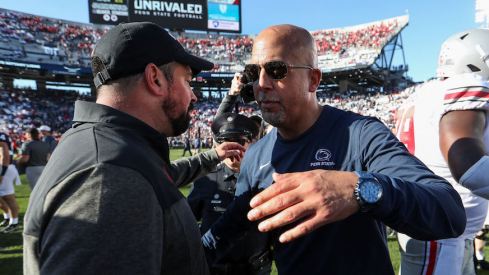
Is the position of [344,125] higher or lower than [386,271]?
higher

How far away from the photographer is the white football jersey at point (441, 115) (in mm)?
1820

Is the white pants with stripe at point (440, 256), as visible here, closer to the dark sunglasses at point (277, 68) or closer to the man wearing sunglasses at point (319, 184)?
the man wearing sunglasses at point (319, 184)

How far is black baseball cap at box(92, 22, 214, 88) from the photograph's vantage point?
4.87 ft

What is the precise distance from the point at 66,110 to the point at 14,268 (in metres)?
37.2

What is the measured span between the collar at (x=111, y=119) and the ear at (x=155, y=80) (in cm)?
21

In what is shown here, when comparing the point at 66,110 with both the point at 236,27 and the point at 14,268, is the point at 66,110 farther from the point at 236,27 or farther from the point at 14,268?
the point at 14,268

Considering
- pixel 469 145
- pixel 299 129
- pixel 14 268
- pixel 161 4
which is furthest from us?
pixel 161 4

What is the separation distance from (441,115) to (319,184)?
1.41 meters

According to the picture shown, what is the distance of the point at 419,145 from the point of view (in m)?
2.39

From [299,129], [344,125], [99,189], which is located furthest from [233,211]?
[99,189]

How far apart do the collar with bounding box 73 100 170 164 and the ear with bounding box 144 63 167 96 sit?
0.21 meters

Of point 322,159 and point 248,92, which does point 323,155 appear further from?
point 248,92

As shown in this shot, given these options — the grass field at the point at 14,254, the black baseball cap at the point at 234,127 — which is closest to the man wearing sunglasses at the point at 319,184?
the black baseball cap at the point at 234,127

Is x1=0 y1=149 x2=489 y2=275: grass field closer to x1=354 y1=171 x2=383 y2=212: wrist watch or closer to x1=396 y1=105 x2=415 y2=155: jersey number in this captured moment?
x1=396 y1=105 x2=415 y2=155: jersey number
